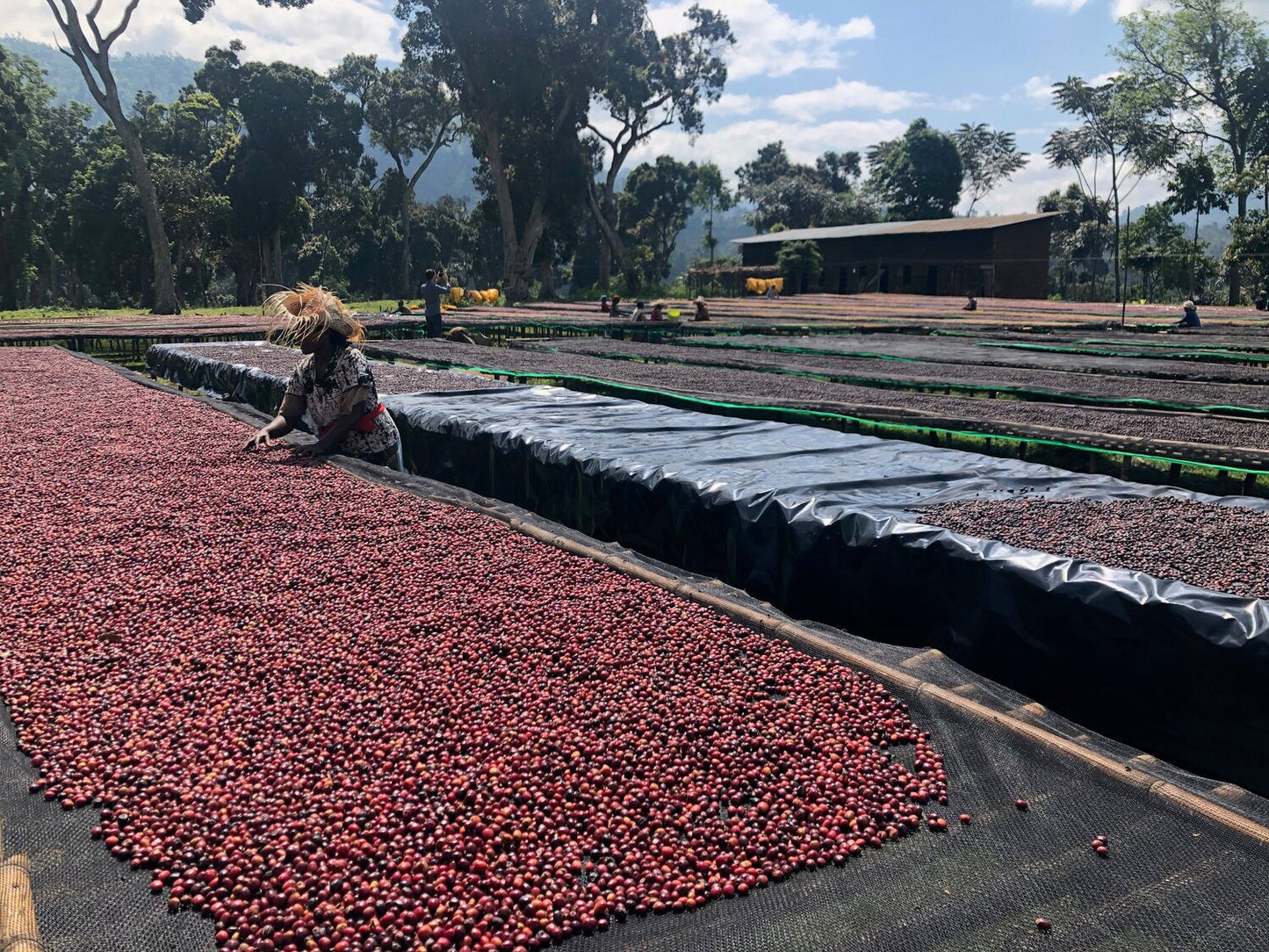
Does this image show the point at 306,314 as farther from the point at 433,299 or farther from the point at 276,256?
the point at 276,256

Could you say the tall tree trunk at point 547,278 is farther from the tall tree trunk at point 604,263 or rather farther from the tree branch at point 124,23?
the tree branch at point 124,23

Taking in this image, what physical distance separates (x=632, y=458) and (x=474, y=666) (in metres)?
2.42

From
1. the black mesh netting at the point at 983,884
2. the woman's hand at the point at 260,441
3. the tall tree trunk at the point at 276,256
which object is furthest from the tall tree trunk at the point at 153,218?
the black mesh netting at the point at 983,884

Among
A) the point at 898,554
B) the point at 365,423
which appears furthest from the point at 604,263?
the point at 898,554

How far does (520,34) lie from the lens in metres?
29.6

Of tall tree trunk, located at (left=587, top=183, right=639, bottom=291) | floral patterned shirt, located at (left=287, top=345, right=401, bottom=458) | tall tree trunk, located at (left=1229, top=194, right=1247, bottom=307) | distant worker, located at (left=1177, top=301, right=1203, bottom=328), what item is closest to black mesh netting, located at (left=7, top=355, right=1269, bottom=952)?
floral patterned shirt, located at (left=287, top=345, right=401, bottom=458)

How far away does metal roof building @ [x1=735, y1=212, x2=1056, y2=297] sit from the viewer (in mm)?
32594

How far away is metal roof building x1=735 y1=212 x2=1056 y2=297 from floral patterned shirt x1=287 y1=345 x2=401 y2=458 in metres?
28.8

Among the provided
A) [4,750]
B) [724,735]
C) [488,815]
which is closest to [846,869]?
[724,735]

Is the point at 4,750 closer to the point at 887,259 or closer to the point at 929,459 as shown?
the point at 929,459

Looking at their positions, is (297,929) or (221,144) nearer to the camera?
(297,929)

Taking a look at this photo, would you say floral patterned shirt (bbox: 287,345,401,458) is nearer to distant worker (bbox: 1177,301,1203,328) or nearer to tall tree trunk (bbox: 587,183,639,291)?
distant worker (bbox: 1177,301,1203,328)

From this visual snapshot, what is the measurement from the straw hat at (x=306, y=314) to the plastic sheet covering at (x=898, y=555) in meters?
1.32

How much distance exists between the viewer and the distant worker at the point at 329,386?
16.6 feet
